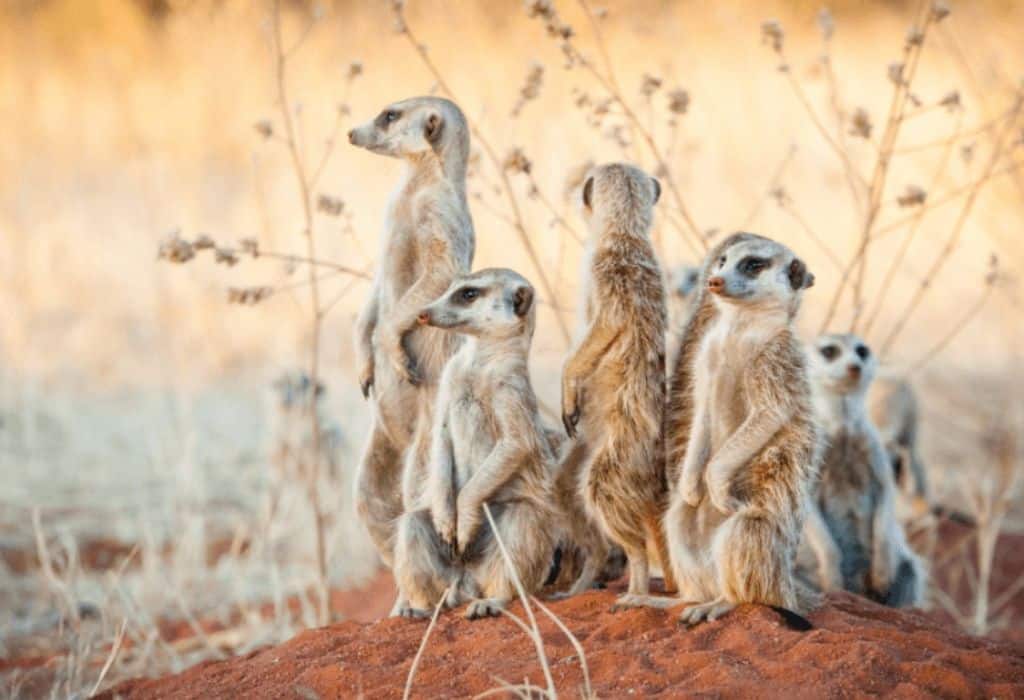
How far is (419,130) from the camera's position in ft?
15.1

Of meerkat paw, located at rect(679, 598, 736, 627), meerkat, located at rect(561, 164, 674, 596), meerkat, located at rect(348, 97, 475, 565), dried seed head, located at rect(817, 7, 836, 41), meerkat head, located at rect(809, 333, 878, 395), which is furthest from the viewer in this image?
meerkat head, located at rect(809, 333, 878, 395)

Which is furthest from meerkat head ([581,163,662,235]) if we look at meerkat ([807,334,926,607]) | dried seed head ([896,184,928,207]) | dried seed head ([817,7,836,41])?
meerkat ([807,334,926,607])

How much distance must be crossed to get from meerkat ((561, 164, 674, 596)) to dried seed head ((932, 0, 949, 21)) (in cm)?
137

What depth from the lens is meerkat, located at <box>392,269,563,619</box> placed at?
394 cm

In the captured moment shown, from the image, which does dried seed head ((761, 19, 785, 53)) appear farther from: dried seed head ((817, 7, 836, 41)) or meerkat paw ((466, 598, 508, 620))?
meerkat paw ((466, 598, 508, 620))

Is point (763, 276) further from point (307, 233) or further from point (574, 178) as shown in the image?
point (307, 233)

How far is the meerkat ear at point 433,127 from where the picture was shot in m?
4.56

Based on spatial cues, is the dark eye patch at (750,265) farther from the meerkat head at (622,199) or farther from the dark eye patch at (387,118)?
the dark eye patch at (387,118)

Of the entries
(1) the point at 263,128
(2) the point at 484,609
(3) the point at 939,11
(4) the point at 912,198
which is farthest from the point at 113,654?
(3) the point at 939,11

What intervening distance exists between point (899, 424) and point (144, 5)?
10152mm

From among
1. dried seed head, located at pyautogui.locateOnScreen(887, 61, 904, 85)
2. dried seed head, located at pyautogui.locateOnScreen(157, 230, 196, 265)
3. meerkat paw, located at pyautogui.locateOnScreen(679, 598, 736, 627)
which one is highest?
dried seed head, located at pyautogui.locateOnScreen(887, 61, 904, 85)

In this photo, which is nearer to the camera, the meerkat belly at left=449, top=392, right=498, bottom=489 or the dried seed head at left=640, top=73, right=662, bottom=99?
the meerkat belly at left=449, top=392, right=498, bottom=489

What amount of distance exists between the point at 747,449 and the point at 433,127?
1.76 metres

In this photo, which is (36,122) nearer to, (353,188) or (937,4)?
(353,188)
